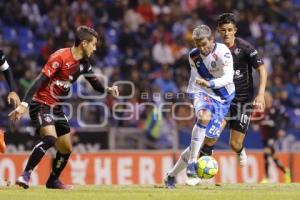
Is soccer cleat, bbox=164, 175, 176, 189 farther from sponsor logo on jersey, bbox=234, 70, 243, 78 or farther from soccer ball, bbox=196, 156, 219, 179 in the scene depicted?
sponsor logo on jersey, bbox=234, 70, 243, 78

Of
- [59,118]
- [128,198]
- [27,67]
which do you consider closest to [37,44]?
[27,67]

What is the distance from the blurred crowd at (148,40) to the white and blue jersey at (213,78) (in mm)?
7792

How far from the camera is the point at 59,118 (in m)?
12.9

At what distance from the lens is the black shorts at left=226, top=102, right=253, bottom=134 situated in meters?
14.2

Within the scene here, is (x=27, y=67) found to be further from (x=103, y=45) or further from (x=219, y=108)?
(x=219, y=108)

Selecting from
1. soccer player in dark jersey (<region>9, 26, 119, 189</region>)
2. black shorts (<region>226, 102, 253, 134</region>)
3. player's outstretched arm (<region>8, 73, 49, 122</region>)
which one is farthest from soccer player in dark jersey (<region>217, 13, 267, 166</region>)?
player's outstretched arm (<region>8, 73, 49, 122</region>)

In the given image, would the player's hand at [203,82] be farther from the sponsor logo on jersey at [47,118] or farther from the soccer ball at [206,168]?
the sponsor logo on jersey at [47,118]

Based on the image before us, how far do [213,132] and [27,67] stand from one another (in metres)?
10.7

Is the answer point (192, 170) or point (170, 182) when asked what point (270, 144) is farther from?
point (192, 170)

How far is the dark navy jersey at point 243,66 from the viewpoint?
14.1 meters

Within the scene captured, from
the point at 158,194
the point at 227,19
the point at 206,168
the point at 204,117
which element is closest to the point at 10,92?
the point at 158,194

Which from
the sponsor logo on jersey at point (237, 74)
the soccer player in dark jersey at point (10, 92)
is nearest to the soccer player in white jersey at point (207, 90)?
the sponsor logo on jersey at point (237, 74)

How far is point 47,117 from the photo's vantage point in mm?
12492

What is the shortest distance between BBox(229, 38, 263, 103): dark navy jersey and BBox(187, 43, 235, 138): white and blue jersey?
3.43 feet
